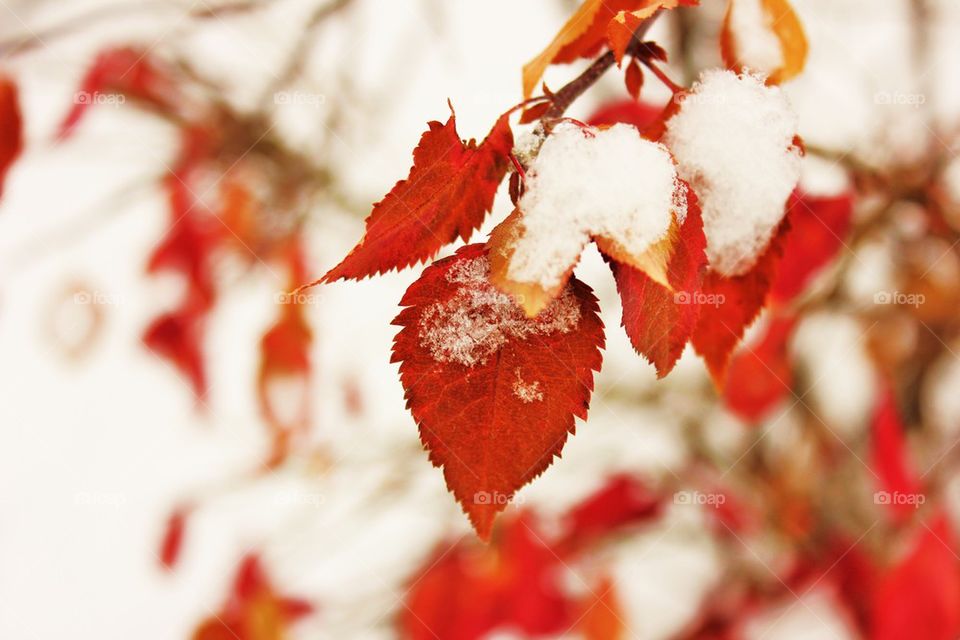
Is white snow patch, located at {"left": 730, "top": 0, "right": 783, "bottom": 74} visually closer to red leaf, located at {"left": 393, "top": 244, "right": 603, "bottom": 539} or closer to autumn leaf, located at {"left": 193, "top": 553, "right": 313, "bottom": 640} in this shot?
red leaf, located at {"left": 393, "top": 244, "right": 603, "bottom": 539}

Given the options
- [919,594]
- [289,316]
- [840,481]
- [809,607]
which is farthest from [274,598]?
[809,607]

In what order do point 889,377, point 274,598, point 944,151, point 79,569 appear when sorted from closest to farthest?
point 944,151 → point 274,598 → point 889,377 → point 79,569

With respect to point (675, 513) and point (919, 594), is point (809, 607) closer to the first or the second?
point (675, 513)

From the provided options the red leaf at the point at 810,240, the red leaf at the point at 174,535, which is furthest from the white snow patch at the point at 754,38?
the red leaf at the point at 174,535

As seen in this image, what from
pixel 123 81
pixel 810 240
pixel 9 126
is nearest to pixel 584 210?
pixel 810 240

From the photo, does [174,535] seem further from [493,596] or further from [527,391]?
[527,391]

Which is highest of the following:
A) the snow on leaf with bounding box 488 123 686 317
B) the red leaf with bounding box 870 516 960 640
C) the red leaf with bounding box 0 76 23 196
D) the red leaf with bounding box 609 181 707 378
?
the snow on leaf with bounding box 488 123 686 317

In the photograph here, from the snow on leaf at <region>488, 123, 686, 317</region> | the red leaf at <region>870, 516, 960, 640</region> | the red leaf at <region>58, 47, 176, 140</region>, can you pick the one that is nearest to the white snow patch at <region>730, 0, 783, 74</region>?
the snow on leaf at <region>488, 123, 686, 317</region>
